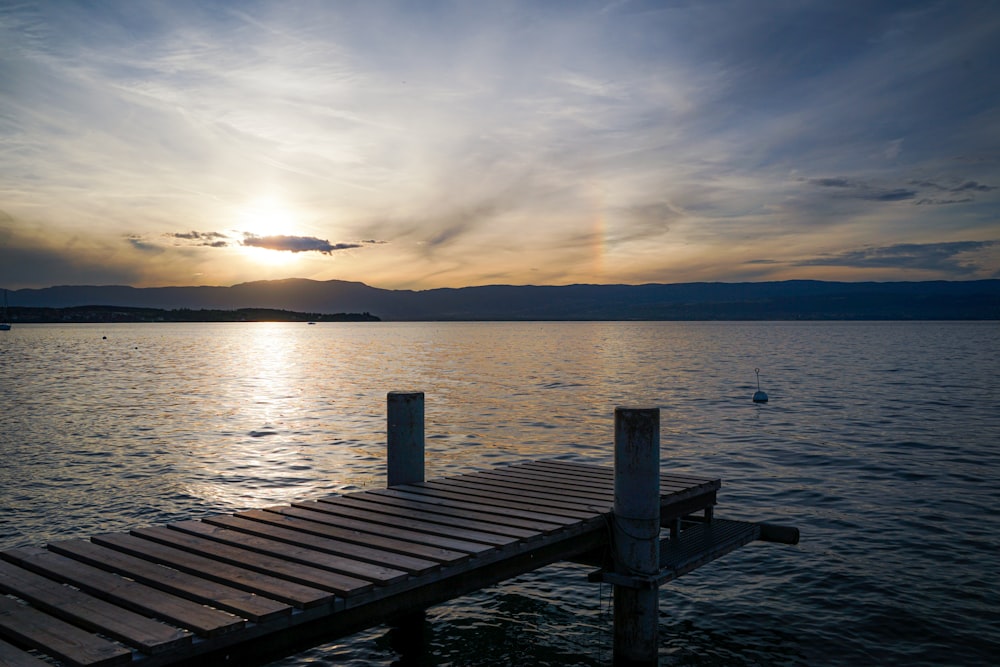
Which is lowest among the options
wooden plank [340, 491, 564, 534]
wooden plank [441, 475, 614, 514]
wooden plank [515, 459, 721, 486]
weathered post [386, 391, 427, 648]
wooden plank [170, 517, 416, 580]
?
wooden plank [515, 459, 721, 486]

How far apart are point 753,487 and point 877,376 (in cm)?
4445

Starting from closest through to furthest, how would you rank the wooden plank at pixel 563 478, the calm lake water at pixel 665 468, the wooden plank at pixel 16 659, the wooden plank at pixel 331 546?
the wooden plank at pixel 16 659 < the wooden plank at pixel 331 546 < the calm lake water at pixel 665 468 < the wooden plank at pixel 563 478

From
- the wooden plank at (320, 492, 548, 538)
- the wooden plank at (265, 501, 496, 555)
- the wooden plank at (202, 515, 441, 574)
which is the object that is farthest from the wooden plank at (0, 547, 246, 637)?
the wooden plank at (320, 492, 548, 538)

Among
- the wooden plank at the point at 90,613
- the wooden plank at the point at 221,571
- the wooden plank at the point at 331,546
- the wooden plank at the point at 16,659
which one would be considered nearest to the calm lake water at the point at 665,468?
the wooden plank at the point at 331,546

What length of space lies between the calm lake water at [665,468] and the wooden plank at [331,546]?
261 cm

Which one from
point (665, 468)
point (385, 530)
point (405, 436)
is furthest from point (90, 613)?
point (665, 468)

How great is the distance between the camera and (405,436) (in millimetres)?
10664

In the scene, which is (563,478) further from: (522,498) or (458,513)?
(458,513)

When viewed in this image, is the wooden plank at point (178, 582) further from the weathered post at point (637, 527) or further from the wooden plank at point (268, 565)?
the weathered post at point (637, 527)

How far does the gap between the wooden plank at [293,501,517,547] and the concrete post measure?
1.58m

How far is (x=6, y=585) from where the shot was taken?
6016mm

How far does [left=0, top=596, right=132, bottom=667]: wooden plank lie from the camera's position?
15.2 ft

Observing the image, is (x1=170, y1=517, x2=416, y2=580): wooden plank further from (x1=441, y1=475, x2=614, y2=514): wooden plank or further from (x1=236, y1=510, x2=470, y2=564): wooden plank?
(x1=441, y1=475, x2=614, y2=514): wooden plank

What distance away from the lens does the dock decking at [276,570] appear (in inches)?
202
